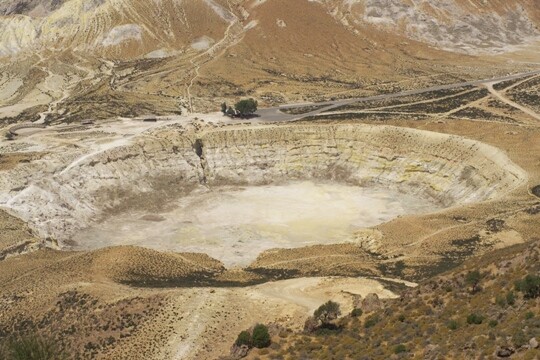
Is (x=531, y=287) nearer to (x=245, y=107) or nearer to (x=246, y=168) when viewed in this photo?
(x=246, y=168)

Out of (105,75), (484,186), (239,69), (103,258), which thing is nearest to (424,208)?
(484,186)

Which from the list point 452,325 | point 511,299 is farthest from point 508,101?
point 452,325

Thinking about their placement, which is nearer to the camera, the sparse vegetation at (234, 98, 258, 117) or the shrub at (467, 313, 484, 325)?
the shrub at (467, 313, 484, 325)

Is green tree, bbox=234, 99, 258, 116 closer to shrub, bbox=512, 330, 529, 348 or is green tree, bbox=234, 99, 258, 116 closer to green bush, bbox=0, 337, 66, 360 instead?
green bush, bbox=0, 337, 66, 360

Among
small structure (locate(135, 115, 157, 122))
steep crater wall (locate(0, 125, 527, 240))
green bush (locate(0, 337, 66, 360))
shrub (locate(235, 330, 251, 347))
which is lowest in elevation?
steep crater wall (locate(0, 125, 527, 240))

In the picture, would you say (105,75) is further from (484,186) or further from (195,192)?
(484,186)

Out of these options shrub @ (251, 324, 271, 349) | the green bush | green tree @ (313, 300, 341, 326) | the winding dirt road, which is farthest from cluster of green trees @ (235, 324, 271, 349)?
the winding dirt road
